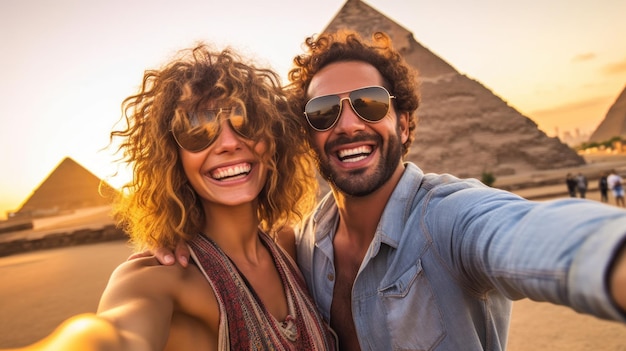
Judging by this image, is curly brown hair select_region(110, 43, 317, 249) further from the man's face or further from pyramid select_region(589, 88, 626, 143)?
Answer: pyramid select_region(589, 88, 626, 143)

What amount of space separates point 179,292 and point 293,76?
1798mm

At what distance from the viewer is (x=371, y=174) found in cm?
221

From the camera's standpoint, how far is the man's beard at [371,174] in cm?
221

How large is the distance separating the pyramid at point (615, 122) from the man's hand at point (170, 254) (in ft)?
337

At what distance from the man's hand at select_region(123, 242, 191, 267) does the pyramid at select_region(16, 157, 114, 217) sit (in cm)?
6622

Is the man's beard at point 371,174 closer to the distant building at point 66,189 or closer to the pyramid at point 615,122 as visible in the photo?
the distant building at point 66,189

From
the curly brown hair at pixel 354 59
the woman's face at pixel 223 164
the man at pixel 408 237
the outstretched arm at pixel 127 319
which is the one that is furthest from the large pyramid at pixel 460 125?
the outstretched arm at pixel 127 319

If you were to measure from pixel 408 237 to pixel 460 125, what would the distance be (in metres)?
51.9

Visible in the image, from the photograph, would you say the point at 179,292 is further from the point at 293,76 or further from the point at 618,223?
the point at 293,76

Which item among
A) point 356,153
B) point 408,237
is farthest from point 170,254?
point 356,153

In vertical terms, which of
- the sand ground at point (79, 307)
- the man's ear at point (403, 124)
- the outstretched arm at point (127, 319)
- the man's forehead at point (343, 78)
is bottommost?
the sand ground at point (79, 307)

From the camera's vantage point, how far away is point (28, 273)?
40.2ft

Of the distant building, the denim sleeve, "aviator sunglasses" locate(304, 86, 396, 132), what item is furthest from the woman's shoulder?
the distant building

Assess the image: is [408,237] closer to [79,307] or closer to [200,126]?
[200,126]
